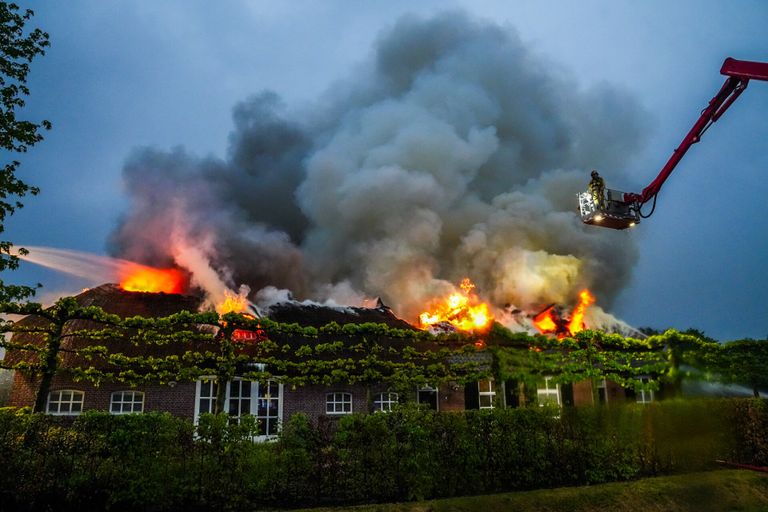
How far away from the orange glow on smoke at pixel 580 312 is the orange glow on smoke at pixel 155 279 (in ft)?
80.6

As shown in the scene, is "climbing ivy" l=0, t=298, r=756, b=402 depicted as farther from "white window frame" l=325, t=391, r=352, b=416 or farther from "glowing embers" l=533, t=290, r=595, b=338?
"glowing embers" l=533, t=290, r=595, b=338

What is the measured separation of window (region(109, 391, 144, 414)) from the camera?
18.2 metres

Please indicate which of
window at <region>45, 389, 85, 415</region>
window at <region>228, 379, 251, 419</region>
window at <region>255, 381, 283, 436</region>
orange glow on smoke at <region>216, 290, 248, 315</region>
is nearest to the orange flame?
window at <region>255, 381, 283, 436</region>

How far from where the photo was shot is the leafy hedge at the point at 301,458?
8000 millimetres

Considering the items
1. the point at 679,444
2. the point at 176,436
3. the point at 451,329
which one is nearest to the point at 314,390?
the point at 451,329

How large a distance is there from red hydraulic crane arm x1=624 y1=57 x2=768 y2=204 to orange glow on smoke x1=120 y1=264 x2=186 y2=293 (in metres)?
23.5

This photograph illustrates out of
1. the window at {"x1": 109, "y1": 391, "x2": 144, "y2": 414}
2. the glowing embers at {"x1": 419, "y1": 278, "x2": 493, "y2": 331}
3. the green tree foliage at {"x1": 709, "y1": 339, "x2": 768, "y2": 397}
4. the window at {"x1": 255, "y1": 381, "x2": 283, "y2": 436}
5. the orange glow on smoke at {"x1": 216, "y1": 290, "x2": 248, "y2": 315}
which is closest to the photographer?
the green tree foliage at {"x1": 709, "y1": 339, "x2": 768, "y2": 397}

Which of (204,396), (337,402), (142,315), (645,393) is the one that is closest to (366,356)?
(337,402)

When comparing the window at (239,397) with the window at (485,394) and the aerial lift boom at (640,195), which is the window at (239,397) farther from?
the aerial lift boom at (640,195)

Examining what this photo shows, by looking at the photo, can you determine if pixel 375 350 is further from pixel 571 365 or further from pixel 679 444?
pixel 679 444

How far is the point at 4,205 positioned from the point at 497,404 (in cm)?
1281

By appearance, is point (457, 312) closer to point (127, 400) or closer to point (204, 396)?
point (204, 396)

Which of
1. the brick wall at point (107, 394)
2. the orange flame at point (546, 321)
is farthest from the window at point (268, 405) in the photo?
the orange flame at point (546, 321)

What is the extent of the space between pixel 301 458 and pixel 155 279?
847 inches
